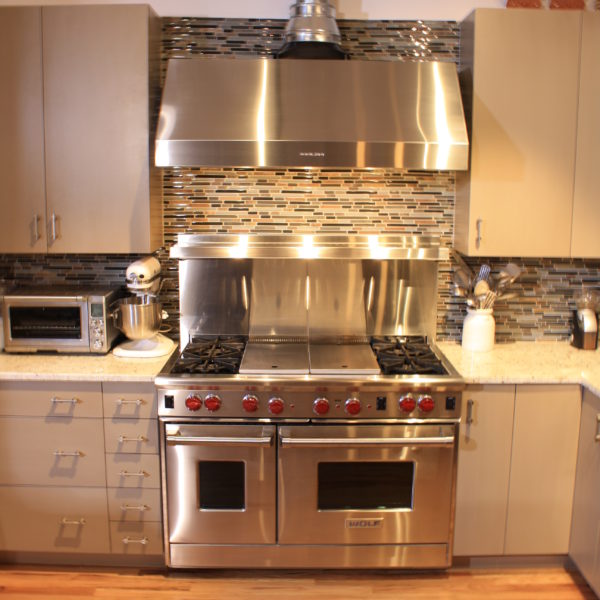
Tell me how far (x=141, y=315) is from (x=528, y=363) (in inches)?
67.0

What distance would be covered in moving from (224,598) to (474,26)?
2564 millimetres

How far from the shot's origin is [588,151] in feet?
8.75

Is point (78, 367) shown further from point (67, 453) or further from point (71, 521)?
point (71, 521)

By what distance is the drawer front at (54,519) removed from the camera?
259 cm

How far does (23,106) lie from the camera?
8.63 ft

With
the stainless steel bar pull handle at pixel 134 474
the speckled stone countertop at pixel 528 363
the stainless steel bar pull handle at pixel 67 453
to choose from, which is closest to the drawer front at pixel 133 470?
the stainless steel bar pull handle at pixel 134 474

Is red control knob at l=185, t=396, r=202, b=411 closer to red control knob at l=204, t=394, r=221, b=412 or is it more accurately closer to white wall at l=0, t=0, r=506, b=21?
red control knob at l=204, t=394, r=221, b=412

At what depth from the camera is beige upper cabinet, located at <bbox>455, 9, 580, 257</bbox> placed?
2586mm

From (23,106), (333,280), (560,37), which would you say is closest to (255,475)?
(333,280)

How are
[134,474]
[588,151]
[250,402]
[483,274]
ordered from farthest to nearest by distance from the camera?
[483,274], [588,151], [134,474], [250,402]

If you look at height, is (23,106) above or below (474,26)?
below

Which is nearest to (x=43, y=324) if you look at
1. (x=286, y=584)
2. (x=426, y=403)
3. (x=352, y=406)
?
(x=352, y=406)

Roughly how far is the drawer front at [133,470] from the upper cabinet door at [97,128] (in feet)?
2.90

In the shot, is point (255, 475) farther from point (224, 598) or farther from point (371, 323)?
point (371, 323)
